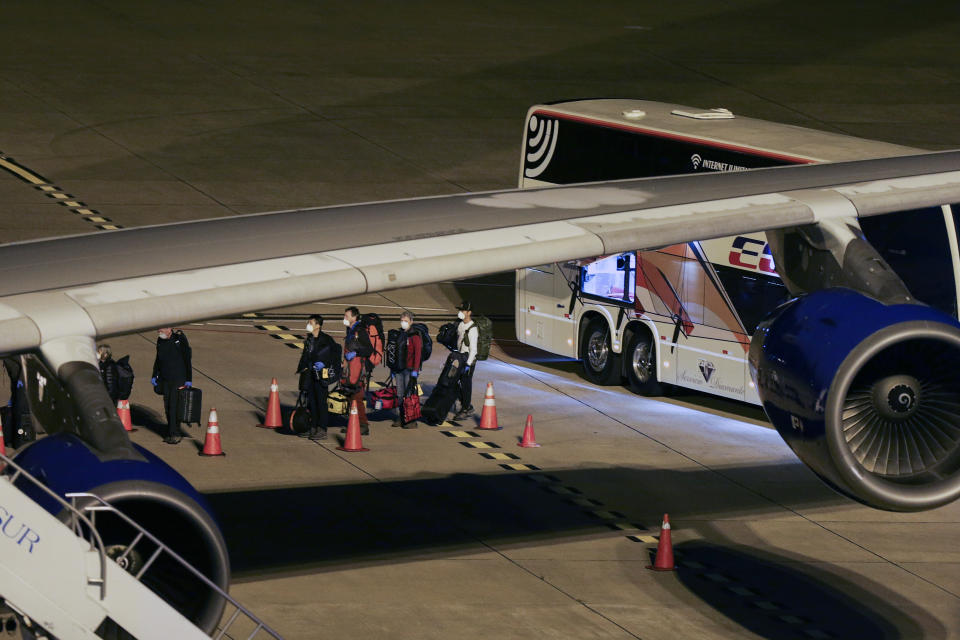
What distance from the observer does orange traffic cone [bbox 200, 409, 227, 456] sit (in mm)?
25422

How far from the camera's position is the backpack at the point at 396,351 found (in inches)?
1079

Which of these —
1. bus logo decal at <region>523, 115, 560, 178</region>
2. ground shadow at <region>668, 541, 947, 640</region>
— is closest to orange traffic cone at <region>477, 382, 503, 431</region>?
ground shadow at <region>668, 541, 947, 640</region>

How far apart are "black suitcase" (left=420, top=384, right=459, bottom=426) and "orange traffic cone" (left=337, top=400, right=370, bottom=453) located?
1.86 m

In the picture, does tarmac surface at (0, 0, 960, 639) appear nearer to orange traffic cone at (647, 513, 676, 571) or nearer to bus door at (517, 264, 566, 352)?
orange traffic cone at (647, 513, 676, 571)

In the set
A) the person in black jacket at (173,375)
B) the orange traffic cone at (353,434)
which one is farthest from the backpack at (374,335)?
the person in black jacket at (173,375)

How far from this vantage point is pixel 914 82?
54.7 meters

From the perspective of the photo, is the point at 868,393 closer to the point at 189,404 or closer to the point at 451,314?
the point at 189,404

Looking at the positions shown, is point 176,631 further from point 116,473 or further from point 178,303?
point 178,303

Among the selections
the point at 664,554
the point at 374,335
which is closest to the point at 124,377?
the point at 374,335

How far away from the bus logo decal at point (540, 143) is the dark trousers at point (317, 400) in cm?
759

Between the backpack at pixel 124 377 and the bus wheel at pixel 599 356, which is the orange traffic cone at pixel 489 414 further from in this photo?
the backpack at pixel 124 377

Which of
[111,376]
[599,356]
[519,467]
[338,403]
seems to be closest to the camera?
[111,376]

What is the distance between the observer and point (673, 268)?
29094 mm

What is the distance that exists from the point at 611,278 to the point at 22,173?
1861 cm
